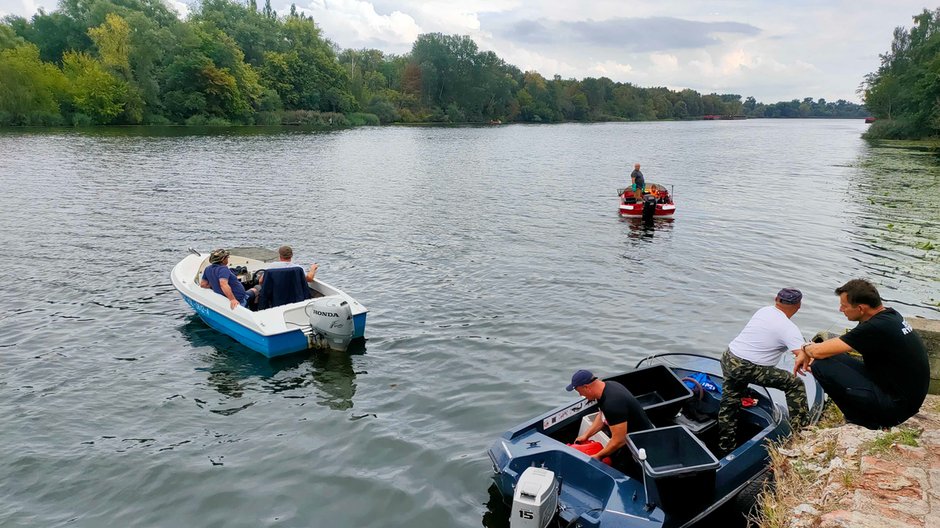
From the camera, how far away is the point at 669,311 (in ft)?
49.3

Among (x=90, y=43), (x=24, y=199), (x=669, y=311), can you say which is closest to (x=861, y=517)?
(x=669, y=311)

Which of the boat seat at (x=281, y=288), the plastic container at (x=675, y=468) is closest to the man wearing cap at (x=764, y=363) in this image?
the plastic container at (x=675, y=468)

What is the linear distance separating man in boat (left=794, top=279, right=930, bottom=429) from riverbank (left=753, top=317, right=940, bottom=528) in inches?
13.6

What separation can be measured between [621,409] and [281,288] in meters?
8.18

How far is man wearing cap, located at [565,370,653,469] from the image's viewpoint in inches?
286

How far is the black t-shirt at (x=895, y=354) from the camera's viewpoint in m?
6.55

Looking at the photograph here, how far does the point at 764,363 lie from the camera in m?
7.67

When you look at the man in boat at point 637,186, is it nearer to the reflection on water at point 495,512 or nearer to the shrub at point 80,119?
the reflection on water at point 495,512

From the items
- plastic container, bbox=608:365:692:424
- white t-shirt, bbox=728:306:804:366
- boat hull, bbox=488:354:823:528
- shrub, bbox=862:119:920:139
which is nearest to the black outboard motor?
plastic container, bbox=608:365:692:424

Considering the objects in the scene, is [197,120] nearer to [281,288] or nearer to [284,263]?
[284,263]

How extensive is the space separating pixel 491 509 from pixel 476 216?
20224 mm

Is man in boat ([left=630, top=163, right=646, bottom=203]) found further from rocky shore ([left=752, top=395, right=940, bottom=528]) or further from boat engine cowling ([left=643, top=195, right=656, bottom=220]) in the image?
rocky shore ([left=752, top=395, right=940, bottom=528])

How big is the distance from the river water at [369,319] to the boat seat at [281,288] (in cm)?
113

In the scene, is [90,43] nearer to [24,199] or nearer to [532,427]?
[24,199]
